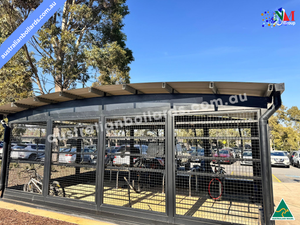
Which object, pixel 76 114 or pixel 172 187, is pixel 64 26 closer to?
pixel 76 114

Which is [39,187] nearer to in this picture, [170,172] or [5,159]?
[5,159]

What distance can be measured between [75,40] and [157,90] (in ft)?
30.7

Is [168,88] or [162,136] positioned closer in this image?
[168,88]

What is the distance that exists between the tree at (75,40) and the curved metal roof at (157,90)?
21.0 feet

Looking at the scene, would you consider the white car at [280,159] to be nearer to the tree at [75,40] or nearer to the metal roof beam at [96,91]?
the tree at [75,40]

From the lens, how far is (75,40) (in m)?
12.0

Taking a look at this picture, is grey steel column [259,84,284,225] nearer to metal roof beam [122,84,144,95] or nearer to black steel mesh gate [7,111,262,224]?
black steel mesh gate [7,111,262,224]

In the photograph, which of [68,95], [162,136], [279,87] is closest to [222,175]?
[162,136]

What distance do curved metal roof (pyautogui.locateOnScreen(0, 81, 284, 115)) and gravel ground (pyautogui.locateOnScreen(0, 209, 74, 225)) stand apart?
Result: 2.84 meters

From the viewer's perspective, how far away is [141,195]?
22.9ft

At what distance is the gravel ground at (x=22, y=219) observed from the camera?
15.0 feet

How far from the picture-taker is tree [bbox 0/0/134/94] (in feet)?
37.6

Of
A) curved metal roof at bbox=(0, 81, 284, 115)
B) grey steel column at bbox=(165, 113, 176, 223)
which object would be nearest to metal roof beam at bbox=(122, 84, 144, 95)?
curved metal roof at bbox=(0, 81, 284, 115)

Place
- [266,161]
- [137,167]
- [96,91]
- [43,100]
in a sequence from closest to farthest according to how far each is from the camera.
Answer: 1. [266,161]
2. [96,91]
3. [43,100]
4. [137,167]
